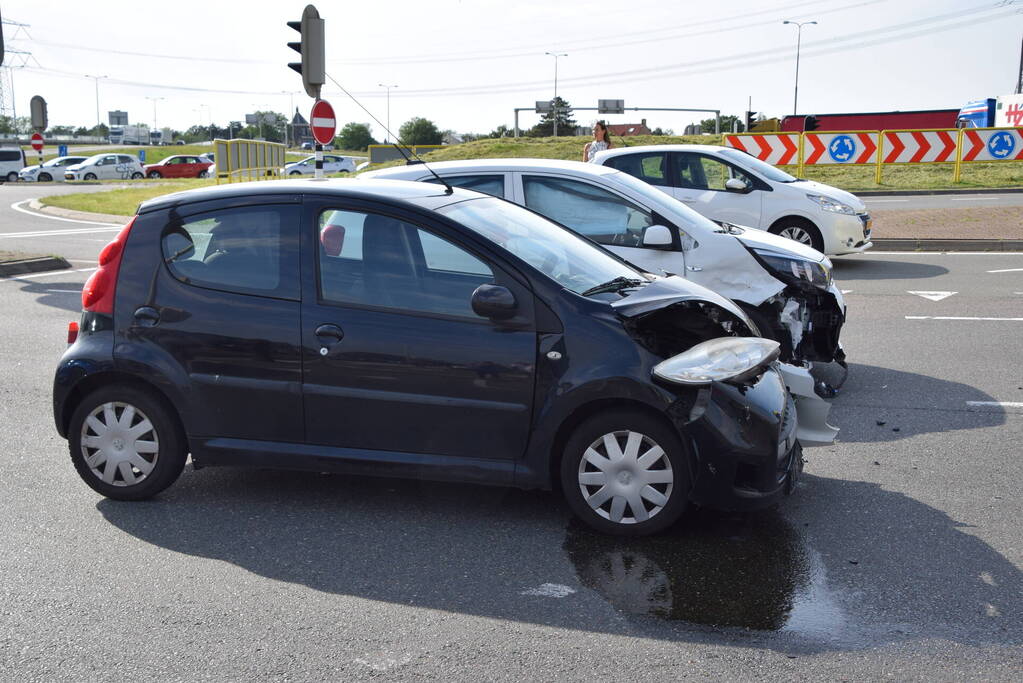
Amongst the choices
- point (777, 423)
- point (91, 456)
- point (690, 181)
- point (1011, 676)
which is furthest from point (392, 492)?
point (690, 181)

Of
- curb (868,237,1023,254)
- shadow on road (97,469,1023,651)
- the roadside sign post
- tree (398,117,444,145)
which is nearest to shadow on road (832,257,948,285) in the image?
curb (868,237,1023,254)

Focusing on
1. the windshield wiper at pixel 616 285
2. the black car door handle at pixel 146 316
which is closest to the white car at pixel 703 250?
the windshield wiper at pixel 616 285

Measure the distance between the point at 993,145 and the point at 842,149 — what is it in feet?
14.3

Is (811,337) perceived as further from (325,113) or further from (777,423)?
(325,113)

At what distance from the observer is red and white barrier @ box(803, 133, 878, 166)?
27.9 meters

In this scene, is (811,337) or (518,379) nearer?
(518,379)

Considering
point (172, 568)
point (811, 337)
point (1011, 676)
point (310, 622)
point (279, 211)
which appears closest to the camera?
point (1011, 676)

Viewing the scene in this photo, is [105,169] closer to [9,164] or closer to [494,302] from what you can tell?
[9,164]

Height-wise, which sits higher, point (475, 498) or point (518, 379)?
point (518, 379)

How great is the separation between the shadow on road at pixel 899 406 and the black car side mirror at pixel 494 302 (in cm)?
266

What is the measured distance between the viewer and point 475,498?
17.5 ft

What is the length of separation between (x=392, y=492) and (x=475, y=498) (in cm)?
44

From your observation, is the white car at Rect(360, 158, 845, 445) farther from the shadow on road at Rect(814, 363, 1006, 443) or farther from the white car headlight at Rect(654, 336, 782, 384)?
the white car headlight at Rect(654, 336, 782, 384)

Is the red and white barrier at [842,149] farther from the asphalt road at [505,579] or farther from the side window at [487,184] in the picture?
the asphalt road at [505,579]
